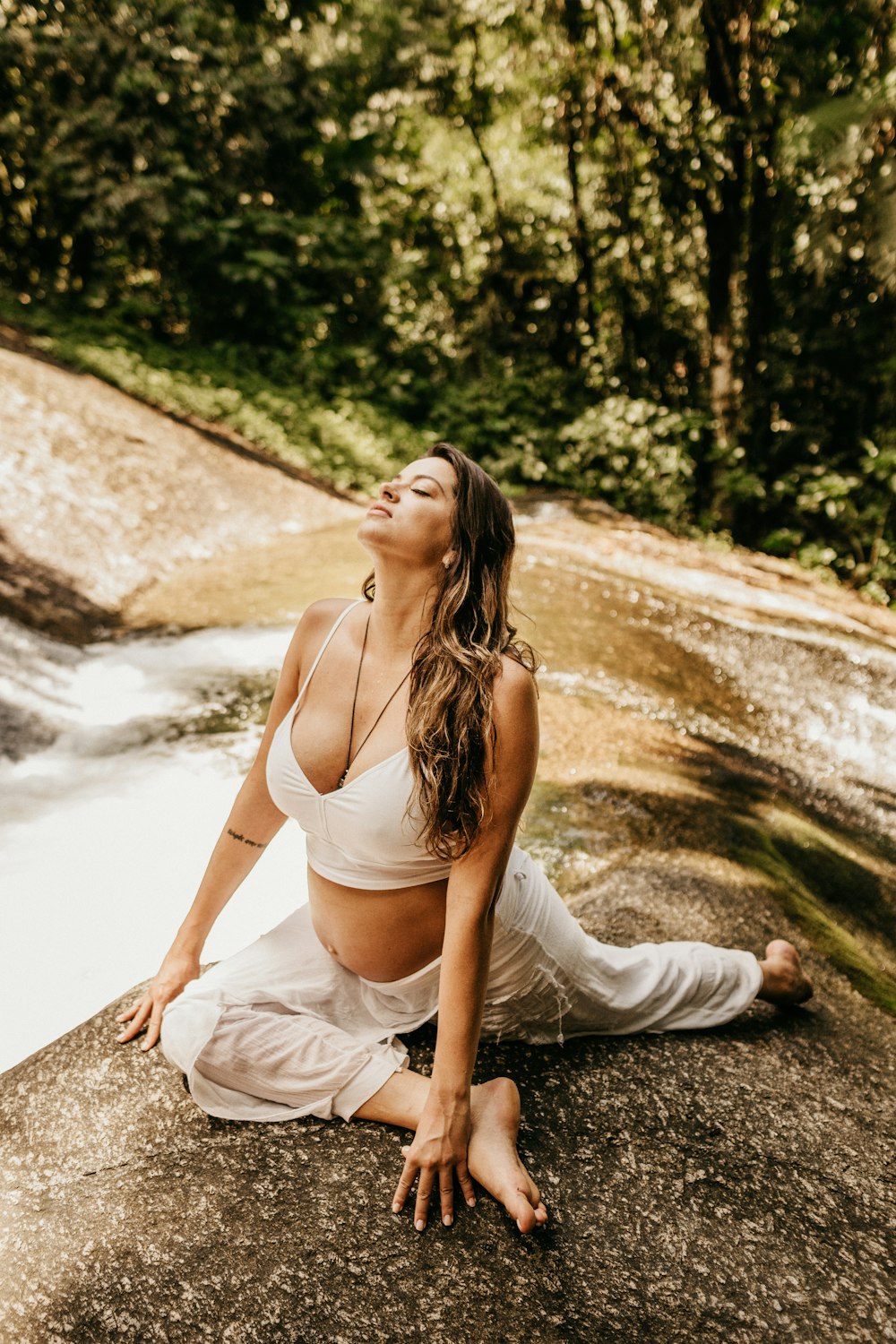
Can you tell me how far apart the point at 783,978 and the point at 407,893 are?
127 cm

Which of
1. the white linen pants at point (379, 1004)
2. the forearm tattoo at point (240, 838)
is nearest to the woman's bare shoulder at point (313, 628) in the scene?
the forearm tattoo at point (240, 838)

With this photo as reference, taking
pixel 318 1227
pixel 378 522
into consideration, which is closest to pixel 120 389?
pixel 378 522

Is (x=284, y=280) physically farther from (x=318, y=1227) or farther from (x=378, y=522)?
(x=318, y=1227)

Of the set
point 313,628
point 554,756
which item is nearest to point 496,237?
point 554,756

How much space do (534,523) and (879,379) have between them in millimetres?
4979

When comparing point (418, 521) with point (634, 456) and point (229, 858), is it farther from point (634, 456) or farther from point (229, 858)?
point (634, 456)

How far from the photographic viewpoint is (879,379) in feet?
34.6

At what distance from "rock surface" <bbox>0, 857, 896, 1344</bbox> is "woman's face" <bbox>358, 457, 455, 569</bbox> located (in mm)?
1217

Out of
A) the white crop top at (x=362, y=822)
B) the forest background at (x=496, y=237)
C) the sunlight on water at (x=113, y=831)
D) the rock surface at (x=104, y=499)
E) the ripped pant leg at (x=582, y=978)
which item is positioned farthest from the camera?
the forest background at (x=496, y=237)

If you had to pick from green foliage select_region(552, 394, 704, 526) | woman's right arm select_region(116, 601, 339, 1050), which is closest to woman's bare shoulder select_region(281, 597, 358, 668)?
woman's right arm select_region(116, 601, 339, 1050)

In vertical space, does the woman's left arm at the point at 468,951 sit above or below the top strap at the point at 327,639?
below

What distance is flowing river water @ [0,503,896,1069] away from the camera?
338cm

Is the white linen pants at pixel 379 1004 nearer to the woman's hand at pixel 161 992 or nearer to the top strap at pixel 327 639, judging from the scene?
the woman's hand at pixel 161 992

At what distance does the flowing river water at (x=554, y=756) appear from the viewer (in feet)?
11.1
